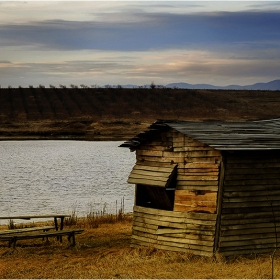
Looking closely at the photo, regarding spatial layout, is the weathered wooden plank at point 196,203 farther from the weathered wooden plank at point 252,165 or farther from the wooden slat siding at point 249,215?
the weathered wooden plank at point 252,165

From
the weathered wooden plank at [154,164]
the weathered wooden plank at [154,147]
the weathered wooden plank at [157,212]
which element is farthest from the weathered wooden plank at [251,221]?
the weathered wooden plank at [154,147]

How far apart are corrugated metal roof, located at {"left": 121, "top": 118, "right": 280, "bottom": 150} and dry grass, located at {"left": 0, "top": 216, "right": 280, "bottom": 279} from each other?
8.33 ft

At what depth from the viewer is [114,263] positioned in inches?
515

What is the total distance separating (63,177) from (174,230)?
23777 mm

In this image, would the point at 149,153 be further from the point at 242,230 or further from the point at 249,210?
the point at 242,230

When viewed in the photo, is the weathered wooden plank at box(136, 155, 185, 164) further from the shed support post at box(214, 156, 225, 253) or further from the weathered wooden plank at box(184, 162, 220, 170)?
the shed support post at box(214, 156, 225, 253)

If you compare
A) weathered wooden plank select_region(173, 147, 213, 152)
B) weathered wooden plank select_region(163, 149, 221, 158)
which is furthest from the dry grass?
weathered wooden plank select_region(173, 147, 213, 152)

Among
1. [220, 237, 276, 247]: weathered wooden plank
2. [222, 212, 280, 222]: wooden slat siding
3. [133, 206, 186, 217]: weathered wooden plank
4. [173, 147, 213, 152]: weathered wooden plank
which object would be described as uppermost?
[173, 147, 213, 152]: weathered wooden plank

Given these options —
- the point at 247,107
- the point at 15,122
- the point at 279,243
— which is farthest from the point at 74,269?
the point at 247,107

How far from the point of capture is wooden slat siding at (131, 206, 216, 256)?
43.4 ft

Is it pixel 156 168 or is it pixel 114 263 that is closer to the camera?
pixel 114 263

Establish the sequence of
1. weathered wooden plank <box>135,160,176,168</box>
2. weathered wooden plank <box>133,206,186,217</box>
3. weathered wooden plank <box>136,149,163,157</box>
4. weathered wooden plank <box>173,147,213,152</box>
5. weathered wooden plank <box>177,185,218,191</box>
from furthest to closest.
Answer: weathered wooden plank <box>136,149,163,157</box>
weathered wooden plank <box>135,160,176,168</box>
weathered wooden plank <box>133,206,186,217</box>
weathered wooden plank <box>173,147,213,152</box>
weathered wooden plank <box>177,185,218,191</box>

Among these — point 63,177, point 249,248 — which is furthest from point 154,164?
point 63,177

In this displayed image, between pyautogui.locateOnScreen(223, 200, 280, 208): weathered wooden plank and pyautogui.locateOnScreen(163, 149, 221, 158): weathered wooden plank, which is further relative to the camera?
pyautogui.locateOnScreen(163, 149, 221, 158): weathered wooden plank
